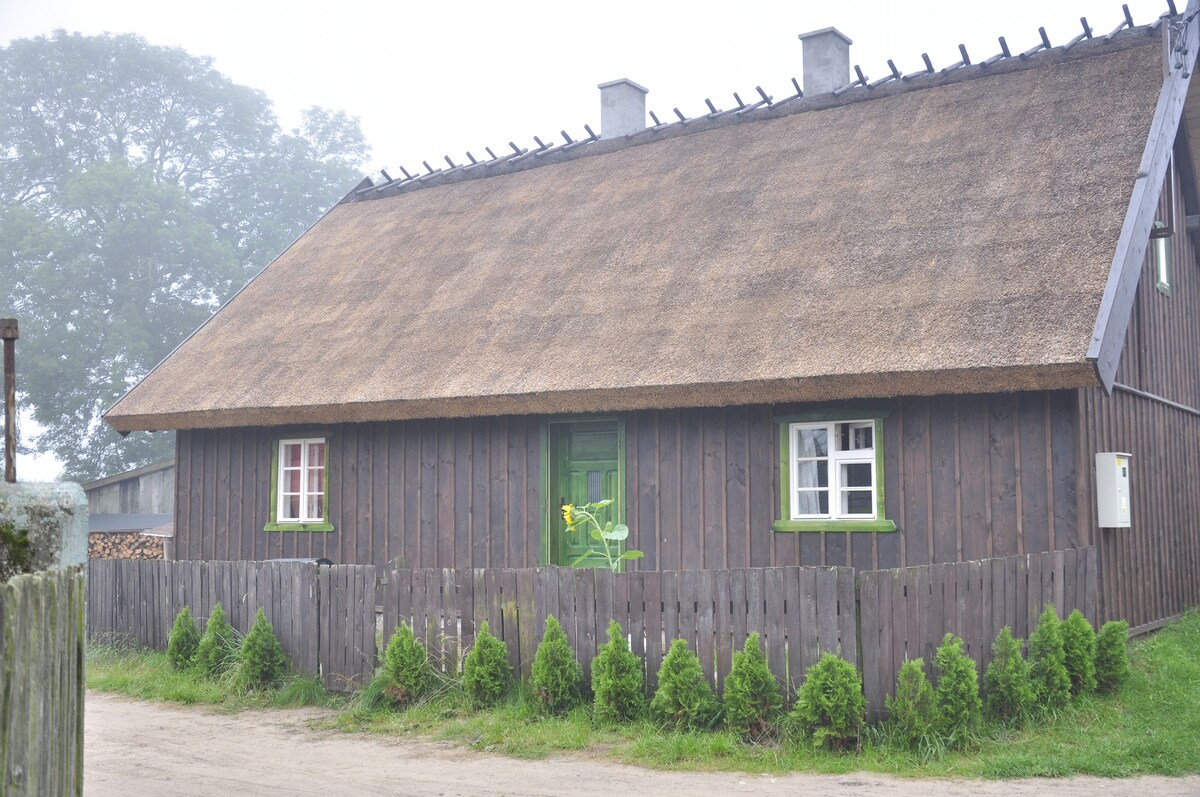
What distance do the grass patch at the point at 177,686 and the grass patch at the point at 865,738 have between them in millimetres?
21

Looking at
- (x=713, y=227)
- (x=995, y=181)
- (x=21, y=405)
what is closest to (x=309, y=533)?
(x=713, y=227)

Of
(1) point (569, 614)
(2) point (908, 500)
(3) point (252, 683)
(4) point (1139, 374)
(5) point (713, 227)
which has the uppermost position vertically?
(5) point (713, 227)

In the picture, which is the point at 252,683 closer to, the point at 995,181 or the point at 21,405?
the point at 995,181

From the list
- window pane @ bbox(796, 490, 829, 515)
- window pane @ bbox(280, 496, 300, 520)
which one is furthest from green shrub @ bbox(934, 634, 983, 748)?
window pane @ bbox(280, 496, 300, 520)

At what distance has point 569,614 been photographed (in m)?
9.45

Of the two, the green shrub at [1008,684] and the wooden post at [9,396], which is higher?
the wooden post at [9,396]

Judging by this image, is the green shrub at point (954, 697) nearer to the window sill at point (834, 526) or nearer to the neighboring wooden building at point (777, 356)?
the neighboring wooden building at point (777, 356)

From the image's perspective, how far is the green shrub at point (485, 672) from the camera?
947 cm

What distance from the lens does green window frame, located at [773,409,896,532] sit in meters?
11.5

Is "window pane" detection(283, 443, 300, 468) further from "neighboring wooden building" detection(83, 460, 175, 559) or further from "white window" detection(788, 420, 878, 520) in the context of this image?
"neighboring wooden building" detection(83, 460, 175, 559)

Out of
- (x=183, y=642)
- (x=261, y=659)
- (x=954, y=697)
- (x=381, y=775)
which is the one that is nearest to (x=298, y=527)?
(x=183, y=642)

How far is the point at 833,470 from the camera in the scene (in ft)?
38.8

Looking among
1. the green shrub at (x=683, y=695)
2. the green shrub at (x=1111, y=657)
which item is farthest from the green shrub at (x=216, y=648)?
the green shrub at (x=1111, y=657)

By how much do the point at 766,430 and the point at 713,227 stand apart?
321 cm
